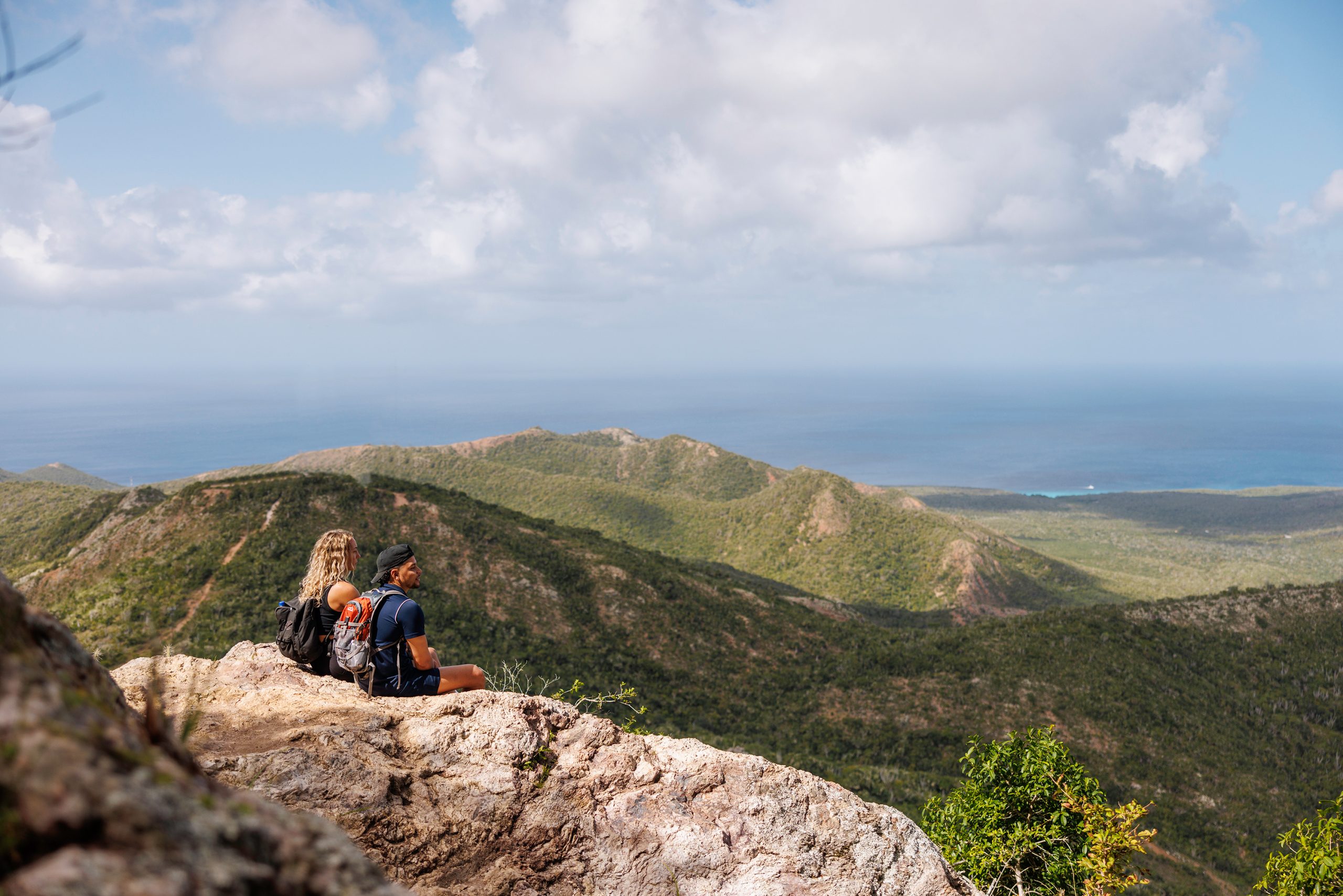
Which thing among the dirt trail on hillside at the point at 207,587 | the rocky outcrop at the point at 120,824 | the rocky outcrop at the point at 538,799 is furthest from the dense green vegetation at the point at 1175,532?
the rocky outcrop at the point at 120,824

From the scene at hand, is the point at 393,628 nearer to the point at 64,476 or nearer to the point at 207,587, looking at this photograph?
the point at 207,587

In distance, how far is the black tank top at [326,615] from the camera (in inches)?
278

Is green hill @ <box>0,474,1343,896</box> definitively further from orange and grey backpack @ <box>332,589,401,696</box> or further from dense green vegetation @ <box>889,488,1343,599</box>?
dense green vegetation @ <box>889,488,1343,599</box>

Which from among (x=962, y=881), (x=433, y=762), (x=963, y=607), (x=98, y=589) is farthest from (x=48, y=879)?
(x=963, y=607)

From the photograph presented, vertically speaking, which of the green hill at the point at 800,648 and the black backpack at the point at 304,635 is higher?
the black backpack at the point at 304,635

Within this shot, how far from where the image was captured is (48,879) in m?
1.54

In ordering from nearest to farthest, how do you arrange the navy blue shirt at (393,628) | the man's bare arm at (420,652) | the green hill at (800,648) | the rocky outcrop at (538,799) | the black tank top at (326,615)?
1. the rocky outcrop at (538,799)
2. the navy blue shirt at (393,628)
3. the man's bare arm at (420,652)
4. the black tank top at (326,615)
5. the green hill at (800,648)

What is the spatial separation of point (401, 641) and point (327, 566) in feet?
3.74

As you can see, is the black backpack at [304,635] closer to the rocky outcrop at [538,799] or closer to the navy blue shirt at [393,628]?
the rocky outcrop at [538,799]

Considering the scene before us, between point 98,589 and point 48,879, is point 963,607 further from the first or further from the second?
point 48,879

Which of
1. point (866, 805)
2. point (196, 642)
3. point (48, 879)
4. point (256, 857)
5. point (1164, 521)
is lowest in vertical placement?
point (1164, 521)

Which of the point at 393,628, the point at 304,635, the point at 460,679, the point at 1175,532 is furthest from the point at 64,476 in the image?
Answer: the point at 1175,532

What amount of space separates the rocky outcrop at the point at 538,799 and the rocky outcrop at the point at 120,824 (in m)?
3.78

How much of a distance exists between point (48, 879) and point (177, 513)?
35.7 m
